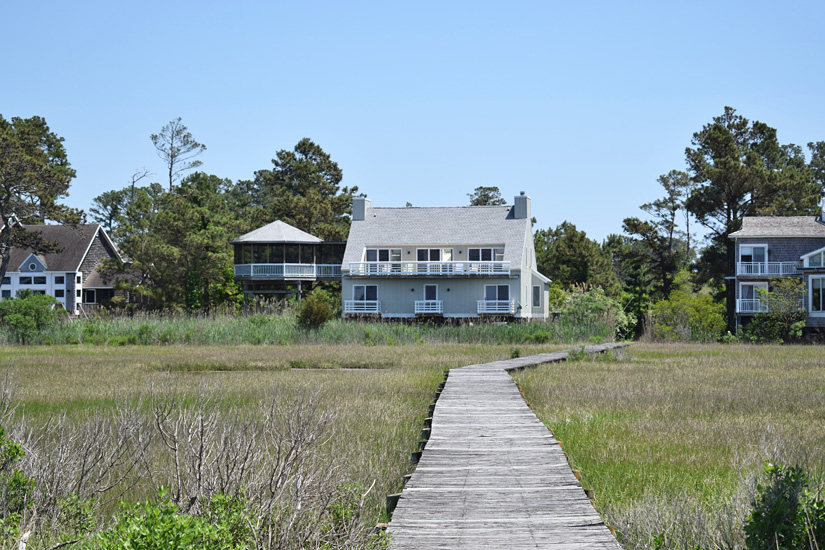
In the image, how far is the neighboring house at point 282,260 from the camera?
52688 mm

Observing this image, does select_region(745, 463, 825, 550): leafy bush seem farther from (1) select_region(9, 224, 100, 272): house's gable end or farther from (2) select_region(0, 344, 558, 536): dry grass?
(1) select_region(9, 224, 100, 272): house's gable end

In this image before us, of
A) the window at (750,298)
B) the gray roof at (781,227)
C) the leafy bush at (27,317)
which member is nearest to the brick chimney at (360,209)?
the leafy bush at (27,317)

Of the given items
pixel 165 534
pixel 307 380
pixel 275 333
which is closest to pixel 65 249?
pixel 275 333

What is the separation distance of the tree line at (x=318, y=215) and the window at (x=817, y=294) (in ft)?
24.5

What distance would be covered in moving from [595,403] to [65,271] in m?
56.6

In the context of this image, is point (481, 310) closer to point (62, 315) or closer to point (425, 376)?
point (62, 315)

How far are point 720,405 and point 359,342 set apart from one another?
22.6 metres

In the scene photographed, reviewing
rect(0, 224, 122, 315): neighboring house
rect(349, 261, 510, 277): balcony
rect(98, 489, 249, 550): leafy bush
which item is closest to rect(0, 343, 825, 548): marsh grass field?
rect(98, 489, 249, 550): leafy bush

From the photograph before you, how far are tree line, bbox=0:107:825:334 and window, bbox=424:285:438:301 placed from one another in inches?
394

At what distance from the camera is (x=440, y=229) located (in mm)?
52719

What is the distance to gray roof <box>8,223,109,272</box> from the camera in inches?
2498

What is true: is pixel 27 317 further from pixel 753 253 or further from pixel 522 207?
pixel 753 253

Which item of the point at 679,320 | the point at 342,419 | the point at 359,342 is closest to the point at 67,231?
the point at 359,342

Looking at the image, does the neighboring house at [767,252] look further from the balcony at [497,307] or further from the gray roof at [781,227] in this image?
the balcony at [497,307]
